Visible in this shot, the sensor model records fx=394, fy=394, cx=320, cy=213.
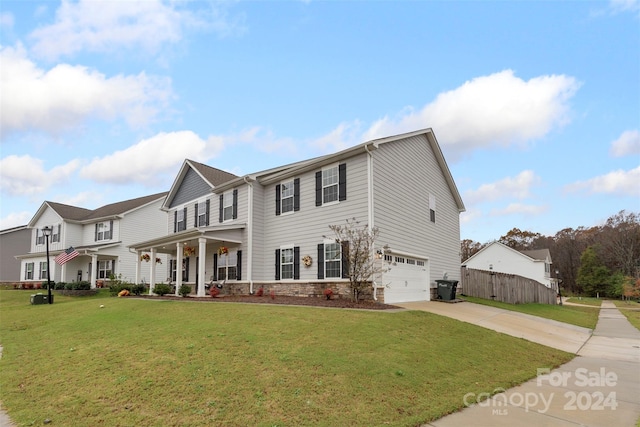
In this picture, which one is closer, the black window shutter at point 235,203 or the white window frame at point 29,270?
the black window shutter at point 235,203

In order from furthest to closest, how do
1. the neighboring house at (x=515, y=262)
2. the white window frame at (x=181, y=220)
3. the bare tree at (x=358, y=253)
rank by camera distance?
the neighboring house at (x=515, y=262) → the white window frame at (x=181, y=220) → the bare tree at (x=358, y=253)

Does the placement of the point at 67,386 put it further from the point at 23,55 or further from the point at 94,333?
the point at 23,55

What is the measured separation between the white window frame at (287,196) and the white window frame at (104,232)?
21.4m

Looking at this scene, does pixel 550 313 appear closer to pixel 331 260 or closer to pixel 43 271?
pixel 331 260

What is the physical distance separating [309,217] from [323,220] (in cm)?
86

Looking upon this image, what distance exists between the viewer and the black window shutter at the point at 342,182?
51.6 feet

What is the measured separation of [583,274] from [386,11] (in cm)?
6328

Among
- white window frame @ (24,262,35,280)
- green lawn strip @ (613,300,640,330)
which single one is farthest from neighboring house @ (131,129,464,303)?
white window frame @ (24,262,35,280)

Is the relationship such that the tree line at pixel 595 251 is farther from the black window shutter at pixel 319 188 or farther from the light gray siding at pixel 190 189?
the black window shutter at pixel 319 188

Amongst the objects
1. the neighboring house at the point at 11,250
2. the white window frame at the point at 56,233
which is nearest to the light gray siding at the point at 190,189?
the white window frame at the point at 56,233

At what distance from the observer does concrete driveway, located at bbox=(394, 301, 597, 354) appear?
449 inches

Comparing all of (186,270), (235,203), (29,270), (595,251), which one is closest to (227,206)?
(235,203)

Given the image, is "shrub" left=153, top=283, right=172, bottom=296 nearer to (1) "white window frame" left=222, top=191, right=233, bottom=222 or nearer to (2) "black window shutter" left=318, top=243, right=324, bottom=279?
(1) "white window frame" left=222, top=191, right=233, bottom=222

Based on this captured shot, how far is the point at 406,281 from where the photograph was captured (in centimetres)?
1691
